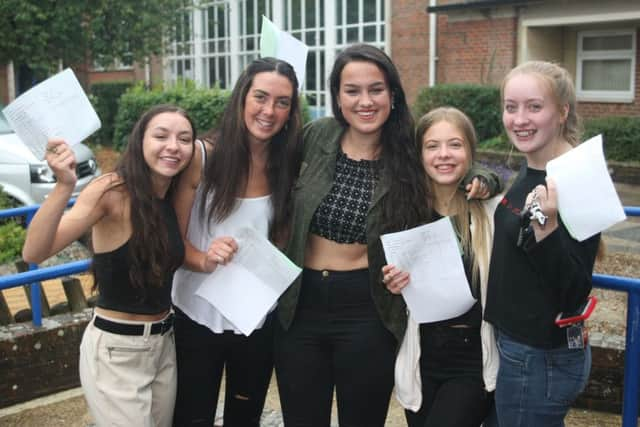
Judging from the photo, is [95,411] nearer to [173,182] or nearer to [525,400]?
[173,182]

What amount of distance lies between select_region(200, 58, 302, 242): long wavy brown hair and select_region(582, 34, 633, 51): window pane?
45.4 feet

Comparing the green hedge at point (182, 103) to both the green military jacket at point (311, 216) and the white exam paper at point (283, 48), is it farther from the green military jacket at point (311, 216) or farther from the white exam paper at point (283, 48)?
the green military jacket at point (311, 216)

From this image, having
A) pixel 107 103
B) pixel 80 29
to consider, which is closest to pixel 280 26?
pixel 107 103

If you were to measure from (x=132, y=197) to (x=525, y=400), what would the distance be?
1.46 meters

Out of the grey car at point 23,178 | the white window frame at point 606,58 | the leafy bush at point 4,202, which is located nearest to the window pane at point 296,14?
the white window frame at point 606,58

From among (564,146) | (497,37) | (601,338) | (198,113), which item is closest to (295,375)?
(564,146)

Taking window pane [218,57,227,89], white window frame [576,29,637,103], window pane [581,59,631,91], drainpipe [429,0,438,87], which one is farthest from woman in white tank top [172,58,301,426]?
window pane [218,57,227,89]

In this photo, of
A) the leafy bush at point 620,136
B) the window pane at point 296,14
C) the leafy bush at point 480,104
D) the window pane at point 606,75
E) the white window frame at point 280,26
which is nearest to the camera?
the leafy bush at point 620,136

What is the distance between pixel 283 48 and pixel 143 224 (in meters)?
1.18

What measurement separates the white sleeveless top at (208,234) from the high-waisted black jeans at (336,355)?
0.23 metres

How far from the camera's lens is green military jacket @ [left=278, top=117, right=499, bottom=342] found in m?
2.74

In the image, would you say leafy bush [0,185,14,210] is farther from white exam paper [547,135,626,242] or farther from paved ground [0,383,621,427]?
white exam paper [547,135,626,242]

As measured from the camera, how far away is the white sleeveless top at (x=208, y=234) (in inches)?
113

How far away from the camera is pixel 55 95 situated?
2557 millimetres
